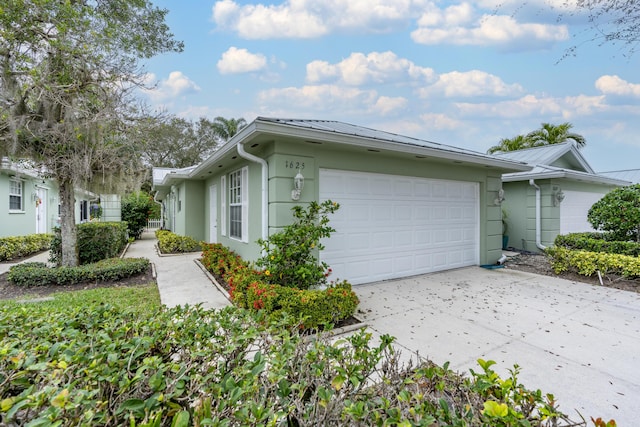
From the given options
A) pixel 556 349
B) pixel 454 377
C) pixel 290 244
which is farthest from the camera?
pixel 290 244

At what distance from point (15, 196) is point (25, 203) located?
2.10 feet

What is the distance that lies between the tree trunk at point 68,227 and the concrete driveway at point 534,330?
6.69 metres

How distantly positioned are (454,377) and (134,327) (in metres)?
1.97

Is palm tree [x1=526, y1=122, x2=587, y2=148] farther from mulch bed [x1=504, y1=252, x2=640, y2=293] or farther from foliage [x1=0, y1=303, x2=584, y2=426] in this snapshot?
foliage [x1=0, y1=303, x2=584, y2=426]

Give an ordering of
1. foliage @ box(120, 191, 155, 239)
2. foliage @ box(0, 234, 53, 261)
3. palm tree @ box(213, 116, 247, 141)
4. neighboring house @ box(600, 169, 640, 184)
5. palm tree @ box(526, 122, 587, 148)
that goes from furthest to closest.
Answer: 1. palm tree @ box(213, 116, 247, 141)
2. neighboring house @ box(600, 169, 640, 184)
3. palm tree @ box(526, 122, 587, 148)
4. foliage @ box(120, 191, 155, 239)
5. foliage @ box(0, 234, 53, 261)

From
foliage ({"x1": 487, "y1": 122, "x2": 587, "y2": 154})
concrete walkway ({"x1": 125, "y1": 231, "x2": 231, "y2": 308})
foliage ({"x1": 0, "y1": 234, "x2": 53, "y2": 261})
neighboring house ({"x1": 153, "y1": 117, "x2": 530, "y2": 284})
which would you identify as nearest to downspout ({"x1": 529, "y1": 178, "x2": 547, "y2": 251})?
neighboring house ({"x1": 153, "y1": 117, "x2": 530, "y2": 284})

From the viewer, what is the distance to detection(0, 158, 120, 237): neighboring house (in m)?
10.2

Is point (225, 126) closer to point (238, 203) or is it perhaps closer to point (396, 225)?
point (238, 203)

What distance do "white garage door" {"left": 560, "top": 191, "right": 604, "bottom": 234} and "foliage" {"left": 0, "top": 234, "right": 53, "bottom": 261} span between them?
1778cm

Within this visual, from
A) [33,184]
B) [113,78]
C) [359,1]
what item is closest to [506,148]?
[359,1]

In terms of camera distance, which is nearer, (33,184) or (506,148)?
(33,184)

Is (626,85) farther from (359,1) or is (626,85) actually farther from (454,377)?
(454,377)

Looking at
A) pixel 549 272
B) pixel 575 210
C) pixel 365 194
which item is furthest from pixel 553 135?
pixel 365 194

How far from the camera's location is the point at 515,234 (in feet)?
34.8
